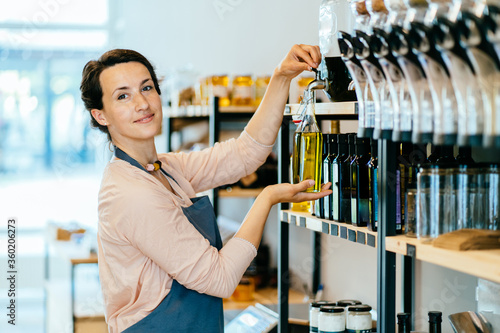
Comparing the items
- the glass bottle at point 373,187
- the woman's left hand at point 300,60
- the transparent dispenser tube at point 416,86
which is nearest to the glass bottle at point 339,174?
the glass bottle at point 373,187

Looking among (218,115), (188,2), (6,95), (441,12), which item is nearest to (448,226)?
(441,12)

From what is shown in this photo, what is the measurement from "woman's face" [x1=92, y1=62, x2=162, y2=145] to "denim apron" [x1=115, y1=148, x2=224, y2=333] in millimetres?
83

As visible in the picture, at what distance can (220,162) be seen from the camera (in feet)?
7.25

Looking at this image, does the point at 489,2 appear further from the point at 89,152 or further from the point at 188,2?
the point at 89,152

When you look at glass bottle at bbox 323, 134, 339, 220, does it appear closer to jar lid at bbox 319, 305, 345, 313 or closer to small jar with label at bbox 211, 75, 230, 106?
jar lid at bbox 319, 305, 345, 313

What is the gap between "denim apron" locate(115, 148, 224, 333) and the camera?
180cm

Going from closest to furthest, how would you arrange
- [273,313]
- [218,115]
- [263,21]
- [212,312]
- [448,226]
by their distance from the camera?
1. [448,226]
2. [212,312]
3. [273,313]
4. [218,115]
5. [263,21]

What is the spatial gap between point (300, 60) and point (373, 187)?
0.55m

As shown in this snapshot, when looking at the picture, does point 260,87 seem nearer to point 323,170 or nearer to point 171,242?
point 323,170

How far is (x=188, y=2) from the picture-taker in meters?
5.24

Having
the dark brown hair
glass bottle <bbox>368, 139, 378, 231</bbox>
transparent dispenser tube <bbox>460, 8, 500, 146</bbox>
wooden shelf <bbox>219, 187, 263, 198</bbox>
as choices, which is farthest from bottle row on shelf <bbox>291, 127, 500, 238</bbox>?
wooden shelf <bbox>219, 187, 263, 198</bbox>

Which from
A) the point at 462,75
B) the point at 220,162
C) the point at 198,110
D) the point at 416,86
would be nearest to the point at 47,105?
the point at 198,110

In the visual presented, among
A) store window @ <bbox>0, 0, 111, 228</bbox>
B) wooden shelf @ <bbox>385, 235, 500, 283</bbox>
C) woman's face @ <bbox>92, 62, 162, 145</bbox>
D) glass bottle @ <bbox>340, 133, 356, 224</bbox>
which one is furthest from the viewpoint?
store window @ <bbox>0, 0, 111, 228</bbox>

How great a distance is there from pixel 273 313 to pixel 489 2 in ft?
7.21
